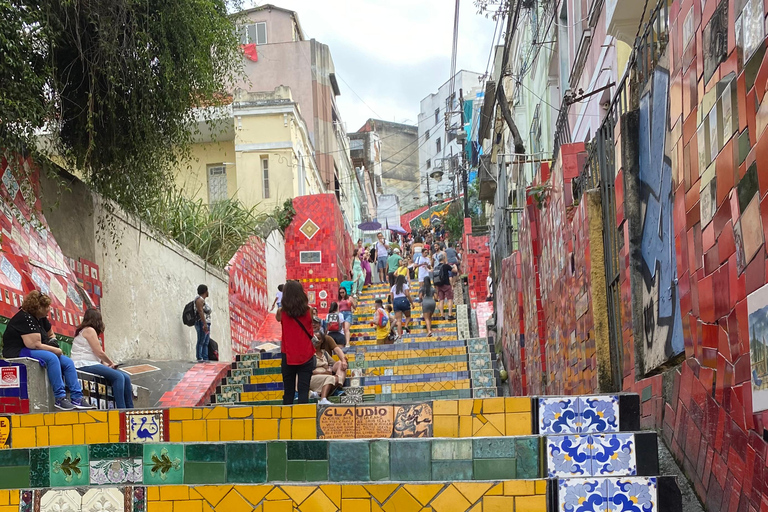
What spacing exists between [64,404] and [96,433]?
1512mm

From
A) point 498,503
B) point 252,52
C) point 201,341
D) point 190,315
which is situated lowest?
point 498,503

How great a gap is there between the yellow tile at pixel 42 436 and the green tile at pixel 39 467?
678 millimetres

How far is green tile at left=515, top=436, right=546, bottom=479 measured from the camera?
544 cm

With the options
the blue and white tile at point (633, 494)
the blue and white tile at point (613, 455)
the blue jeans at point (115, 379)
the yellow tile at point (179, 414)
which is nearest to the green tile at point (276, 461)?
the yellow tile at point (179, 414)

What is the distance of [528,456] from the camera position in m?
5.47

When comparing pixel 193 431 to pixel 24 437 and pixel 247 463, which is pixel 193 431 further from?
pixel 24 437

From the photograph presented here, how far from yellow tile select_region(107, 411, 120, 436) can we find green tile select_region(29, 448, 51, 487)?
2.53 ft

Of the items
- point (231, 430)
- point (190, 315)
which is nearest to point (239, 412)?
point (231, 430)

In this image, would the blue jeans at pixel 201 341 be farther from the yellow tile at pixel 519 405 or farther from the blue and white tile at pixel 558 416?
the blue and white tile at pixel 558 416

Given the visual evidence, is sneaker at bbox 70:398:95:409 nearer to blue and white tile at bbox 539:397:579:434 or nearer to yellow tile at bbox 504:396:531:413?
yellow tile at bbox 504:396:531:413

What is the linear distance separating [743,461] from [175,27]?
31.4ft

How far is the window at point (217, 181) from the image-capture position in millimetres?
27938

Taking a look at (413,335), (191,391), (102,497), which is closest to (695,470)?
(102,497)

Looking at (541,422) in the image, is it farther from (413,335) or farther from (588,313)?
(413,335)
